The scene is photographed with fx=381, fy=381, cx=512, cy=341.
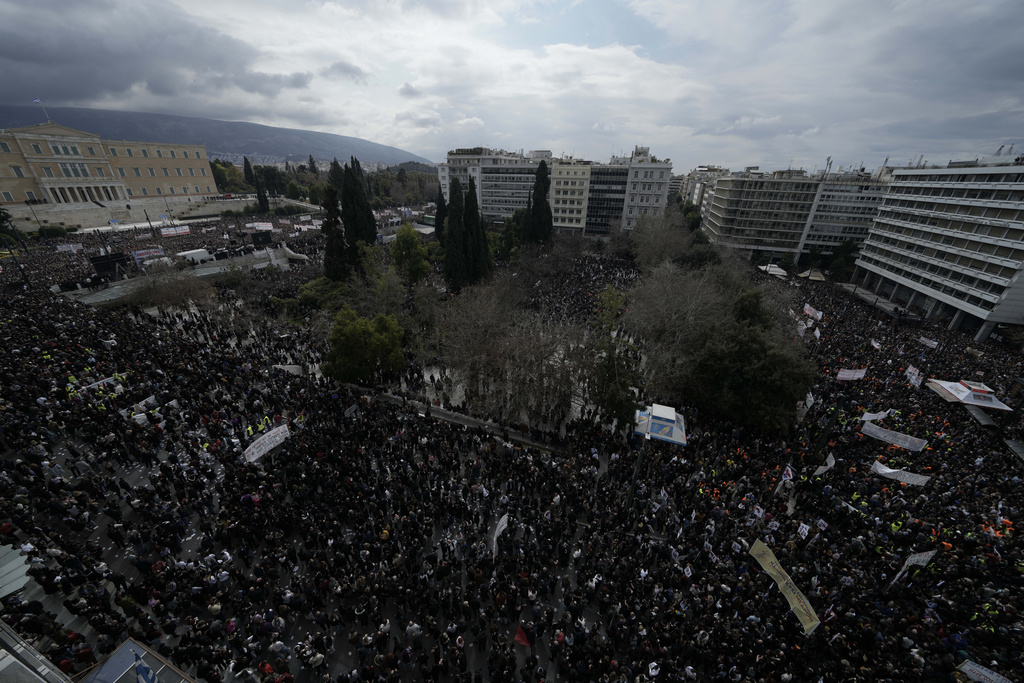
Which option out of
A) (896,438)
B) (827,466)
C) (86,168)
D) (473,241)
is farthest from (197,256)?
(896,438)

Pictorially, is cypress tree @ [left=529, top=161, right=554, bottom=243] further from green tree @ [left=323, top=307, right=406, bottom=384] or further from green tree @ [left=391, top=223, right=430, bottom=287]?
green tree @ [left=323, top=307, right=406, bottom=384]

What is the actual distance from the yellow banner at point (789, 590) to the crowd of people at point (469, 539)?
0.85 m

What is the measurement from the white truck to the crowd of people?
74.9 feet

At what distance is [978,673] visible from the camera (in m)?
8.91

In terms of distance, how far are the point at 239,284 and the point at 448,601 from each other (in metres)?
37.4

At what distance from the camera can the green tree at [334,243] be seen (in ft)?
113

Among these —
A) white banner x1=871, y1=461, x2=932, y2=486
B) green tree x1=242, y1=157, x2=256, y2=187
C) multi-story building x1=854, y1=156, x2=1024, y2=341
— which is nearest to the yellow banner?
white banner x1=871, y1=461, x2=932, y2=486

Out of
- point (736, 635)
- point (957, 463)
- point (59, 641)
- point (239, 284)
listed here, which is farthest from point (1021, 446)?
point (239, 284)

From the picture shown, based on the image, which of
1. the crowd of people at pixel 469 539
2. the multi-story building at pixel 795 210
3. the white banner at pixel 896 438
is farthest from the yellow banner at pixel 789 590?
the multi-story building at pixel 795 210

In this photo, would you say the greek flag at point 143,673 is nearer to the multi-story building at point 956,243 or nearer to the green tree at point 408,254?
the green tree at point 408,254

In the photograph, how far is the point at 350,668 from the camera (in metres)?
10.3

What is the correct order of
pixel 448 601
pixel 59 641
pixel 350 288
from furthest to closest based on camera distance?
pixel 350 288
pixel 448 601
pixel 59 641

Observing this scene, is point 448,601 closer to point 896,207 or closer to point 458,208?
point 458,208

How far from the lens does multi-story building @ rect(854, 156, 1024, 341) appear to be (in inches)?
1276
